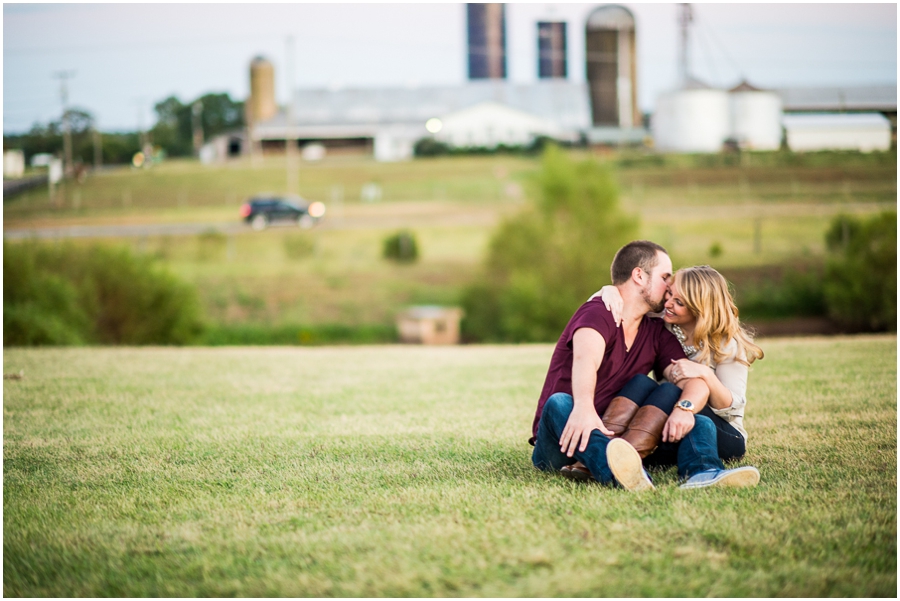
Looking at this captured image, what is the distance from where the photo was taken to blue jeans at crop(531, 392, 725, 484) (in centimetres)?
385

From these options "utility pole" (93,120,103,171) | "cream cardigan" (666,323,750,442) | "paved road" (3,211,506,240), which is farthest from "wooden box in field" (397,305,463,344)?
"utility pole" (93,120,103,171)

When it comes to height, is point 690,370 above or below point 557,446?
above

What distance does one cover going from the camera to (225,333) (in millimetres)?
25500

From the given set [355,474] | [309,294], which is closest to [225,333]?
[309,294]

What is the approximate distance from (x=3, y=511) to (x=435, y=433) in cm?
270

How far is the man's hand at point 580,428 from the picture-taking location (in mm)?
3830

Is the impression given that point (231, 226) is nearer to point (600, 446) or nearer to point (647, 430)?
point (647, 430)

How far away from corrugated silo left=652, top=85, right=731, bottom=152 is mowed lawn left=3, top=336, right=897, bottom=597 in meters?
53.5

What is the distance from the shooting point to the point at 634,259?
4.23 meters

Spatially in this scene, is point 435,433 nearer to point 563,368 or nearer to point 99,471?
point 563,368

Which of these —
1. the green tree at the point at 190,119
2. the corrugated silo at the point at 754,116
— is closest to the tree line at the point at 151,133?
the green tree at the point at 190,119

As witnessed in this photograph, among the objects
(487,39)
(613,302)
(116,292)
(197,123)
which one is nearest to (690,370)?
(613,302)

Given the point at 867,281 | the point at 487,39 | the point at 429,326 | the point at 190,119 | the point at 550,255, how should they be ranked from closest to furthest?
the point at 867,281 → the point at 429,326 → the point at 550,255 → the point at 487,39 → the point at 190,119

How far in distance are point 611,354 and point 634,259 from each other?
0.51 m
